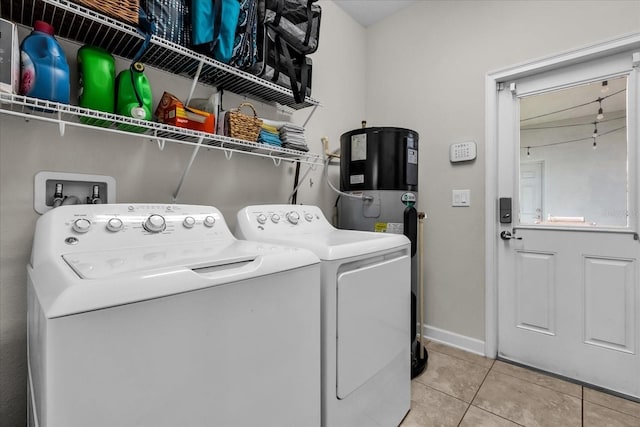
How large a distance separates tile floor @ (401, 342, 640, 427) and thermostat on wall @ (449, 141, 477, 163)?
1.49m

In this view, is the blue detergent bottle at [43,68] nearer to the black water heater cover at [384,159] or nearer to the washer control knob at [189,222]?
the washer control knob at [189,222]

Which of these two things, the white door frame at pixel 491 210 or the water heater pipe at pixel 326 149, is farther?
the water heater pipe at pixel 326 149

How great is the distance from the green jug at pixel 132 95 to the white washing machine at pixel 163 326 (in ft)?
1.27

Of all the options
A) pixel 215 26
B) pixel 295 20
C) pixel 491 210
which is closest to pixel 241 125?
pixel 215 26

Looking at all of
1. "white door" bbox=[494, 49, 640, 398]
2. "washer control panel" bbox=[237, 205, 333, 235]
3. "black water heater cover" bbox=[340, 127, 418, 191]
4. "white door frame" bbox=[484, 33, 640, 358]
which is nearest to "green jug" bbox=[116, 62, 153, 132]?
"washer control panel" bbox=[237, 205, 333, 235]

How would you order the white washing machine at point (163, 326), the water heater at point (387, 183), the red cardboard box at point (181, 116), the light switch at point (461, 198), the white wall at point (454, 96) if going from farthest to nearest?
the light switch at point (461, 198) < the white wall at point (454, 96) < the water heater at point (387, 183) < the red cardboard box at point (181, 116) < the white washing machine at point (163, 326)

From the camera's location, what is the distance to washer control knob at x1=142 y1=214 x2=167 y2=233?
110cm

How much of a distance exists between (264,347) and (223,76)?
54.3 inches

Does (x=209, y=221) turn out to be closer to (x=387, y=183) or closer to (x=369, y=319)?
(x=369, y=319)

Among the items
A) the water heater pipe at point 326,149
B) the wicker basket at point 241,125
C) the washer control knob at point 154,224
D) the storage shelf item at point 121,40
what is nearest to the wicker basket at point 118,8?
the storage shelf item at point 121,40

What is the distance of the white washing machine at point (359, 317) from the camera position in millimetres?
1103

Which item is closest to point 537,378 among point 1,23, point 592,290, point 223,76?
point 592,290

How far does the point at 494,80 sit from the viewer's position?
2162 mm

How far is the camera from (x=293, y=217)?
1653mm
